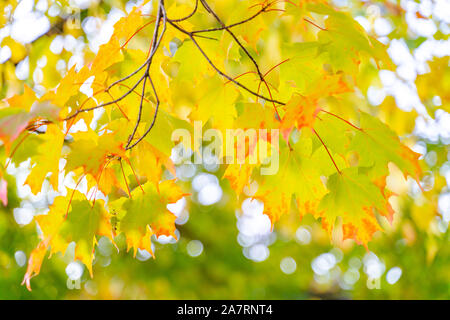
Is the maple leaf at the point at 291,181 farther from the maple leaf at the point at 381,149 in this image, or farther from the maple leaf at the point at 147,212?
the maple leaf at the point at 147,212

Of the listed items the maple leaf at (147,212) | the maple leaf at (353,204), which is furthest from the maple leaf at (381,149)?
the maple leaf at (147,212)

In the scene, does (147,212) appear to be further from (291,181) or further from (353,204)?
(353,204)

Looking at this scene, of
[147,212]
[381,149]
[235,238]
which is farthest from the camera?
[235,238]

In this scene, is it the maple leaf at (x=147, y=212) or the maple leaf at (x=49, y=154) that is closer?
the maple leaf at (x=49, y=154)

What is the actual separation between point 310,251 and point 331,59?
313cm

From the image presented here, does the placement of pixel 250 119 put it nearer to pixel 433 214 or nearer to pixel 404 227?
pixel 433 214

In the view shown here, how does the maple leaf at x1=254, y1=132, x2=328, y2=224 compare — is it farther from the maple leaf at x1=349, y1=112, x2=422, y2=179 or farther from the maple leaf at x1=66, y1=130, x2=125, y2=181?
the maple leaf at x1=66, y1=130, x2=125, y2=181

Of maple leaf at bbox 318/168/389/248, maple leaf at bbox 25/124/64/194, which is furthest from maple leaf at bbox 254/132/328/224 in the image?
maple leaf at bbox 25/124/64/194

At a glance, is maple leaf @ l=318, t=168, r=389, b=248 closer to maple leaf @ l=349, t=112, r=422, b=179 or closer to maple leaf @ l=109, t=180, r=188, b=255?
maple leaf @ l=349, t=112, r=422, b=179

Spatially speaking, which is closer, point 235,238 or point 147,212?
point 147,212

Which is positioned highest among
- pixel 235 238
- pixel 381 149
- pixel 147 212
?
pixel 381 149

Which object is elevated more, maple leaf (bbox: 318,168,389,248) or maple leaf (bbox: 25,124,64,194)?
maple leaf (bbox: 25,124,64,194)

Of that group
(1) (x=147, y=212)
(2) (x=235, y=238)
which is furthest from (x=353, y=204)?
(2) (x=235, y=238)

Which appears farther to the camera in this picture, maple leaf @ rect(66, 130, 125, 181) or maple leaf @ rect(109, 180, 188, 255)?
maple leaf @ rect(109, 180, 188, 255)
